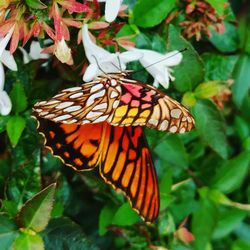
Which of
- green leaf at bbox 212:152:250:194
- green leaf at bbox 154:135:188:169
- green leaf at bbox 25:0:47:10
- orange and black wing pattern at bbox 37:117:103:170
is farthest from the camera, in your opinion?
green leaf at bbox 212:152:250:194

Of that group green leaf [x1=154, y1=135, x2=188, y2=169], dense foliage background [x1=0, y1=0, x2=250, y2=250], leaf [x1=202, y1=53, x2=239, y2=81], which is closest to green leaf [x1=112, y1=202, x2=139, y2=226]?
dense foliage background [x1=0, y1=0, x2=250, y2=250]

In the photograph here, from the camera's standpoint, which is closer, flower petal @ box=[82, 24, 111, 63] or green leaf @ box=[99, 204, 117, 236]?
flower petal @ box=[82, 24, 111, 63]

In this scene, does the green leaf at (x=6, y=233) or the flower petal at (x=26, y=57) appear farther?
the flower petal at (x=26, y=57)

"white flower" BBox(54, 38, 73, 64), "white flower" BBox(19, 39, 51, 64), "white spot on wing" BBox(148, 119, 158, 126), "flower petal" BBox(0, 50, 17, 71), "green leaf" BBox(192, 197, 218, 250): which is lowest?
"green leaf" BBox(192, 197, 218, 250)

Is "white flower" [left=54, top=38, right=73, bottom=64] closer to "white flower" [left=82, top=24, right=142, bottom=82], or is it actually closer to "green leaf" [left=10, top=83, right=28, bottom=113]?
"white flower" [left=82, top=24, right=142, bottom=82]

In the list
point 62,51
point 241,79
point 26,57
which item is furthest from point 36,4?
point 241,79

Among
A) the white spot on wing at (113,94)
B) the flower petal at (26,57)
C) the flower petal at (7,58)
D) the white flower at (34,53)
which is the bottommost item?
the flower petal at (26,57)

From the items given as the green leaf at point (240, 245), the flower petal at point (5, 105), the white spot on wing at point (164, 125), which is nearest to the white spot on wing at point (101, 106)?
the white spot on wing at point (164, 125)

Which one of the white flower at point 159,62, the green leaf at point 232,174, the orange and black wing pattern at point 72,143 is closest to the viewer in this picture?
the orange and black wing pattern at point 72,143

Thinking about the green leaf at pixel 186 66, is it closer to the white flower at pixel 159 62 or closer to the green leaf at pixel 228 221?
the white flower at pixel 159 62
